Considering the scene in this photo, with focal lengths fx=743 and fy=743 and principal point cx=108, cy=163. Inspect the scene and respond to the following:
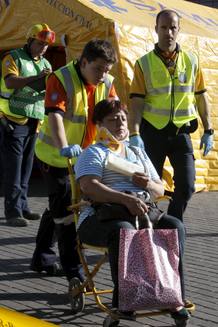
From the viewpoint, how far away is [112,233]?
4051 millimetres

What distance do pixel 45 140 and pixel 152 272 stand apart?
1.60m

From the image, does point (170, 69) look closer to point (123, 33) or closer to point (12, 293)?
point (12, 293)

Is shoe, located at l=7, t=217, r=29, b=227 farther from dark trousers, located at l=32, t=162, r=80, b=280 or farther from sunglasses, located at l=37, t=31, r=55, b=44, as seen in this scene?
dark trousers, located at l=32, t=162, r=80, b=280

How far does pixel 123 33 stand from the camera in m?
9.73

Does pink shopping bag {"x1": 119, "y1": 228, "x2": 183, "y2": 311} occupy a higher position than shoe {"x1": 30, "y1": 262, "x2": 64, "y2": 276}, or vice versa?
pink shopping bag {"x1": 119, "y1": 228, "x2": 183, "y2": 311}

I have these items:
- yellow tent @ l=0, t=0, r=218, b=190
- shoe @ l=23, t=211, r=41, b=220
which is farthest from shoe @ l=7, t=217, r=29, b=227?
yellow tent @ l=0, t=0, r=218, b=190

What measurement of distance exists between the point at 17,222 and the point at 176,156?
2315mm

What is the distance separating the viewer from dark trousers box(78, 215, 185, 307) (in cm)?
400

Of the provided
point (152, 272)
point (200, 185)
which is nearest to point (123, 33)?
point (200, 185)

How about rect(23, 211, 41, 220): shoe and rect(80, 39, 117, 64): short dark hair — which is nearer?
rect(80, 39, 117, 64): short dark hair

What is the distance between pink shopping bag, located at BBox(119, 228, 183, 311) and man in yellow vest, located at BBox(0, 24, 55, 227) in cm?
350

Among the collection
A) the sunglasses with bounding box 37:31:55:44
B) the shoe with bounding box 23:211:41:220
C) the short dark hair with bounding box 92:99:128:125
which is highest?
the sunglasses with bounding box 37:31:55:44

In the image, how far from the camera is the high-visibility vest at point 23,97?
7391 mm

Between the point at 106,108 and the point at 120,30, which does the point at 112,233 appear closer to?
the point at 106,108
